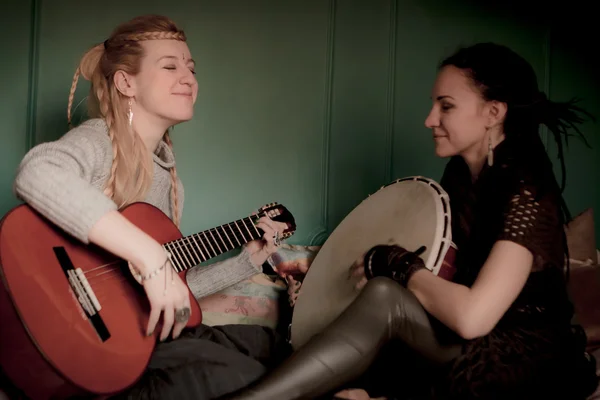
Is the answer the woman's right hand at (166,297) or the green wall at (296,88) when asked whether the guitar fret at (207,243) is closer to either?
the woman's right hand at (166,297)

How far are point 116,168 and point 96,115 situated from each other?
0.29 meters

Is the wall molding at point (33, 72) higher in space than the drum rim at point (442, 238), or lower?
higher

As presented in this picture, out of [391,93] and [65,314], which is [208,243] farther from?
[391,93]

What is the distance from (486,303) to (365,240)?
491 mm

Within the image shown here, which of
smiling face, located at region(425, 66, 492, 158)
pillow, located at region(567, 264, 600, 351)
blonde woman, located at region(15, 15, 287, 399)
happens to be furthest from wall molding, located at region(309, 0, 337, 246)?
pillow, located at region(567, 264, 600, 351)

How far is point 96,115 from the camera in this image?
1770mm

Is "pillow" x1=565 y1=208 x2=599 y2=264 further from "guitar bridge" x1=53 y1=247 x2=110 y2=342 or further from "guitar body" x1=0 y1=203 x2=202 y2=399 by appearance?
"guitar bridge" x1=53 y1=247 x2=110 y2=342

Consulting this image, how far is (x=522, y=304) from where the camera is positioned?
146 cm

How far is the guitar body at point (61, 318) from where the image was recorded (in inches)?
47.1

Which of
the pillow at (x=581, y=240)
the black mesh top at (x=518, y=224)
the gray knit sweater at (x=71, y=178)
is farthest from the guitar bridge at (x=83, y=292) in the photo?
the pillow at (x=581, y=240)

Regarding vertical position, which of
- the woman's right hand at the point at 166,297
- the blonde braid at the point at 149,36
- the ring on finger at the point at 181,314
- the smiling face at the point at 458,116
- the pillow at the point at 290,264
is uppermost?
the blonde braid at the point at 149,36

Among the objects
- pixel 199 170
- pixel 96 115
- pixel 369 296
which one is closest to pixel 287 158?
pixel 199 170

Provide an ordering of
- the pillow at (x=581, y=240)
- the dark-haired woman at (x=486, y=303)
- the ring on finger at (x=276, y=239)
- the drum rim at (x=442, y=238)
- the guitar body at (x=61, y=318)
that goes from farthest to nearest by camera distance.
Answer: the pillow at (x=581, y=240), the ring on finger at (x=276, y=239), the drum rim at (x=442, y=238), the dark-haired woman at (x=486, y=303), the guitar body at (x=61, y=318)

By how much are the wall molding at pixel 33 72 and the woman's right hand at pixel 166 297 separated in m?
1.32
